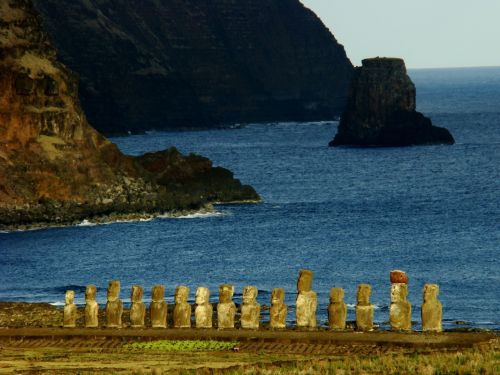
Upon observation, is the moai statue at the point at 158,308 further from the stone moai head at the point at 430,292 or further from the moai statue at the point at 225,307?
the stone moai head at the point at 430,292

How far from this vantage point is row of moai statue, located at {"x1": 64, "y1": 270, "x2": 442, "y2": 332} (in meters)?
39.2

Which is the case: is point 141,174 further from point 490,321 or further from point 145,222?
point 490,321

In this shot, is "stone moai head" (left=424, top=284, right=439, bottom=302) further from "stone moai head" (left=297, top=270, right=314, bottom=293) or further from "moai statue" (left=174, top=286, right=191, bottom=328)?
"moai statue" (left=174, top=286, right=191, bottom=328)

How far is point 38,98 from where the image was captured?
5266 inches

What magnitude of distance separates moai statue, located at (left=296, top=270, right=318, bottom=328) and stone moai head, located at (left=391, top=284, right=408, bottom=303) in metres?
2.09

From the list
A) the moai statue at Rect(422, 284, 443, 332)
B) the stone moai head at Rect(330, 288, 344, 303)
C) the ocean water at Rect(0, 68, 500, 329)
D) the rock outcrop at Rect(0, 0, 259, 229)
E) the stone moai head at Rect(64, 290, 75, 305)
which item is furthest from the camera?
the rock outcrop at Rect(0, 0, 259, 229)

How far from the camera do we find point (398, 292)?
39219 mm

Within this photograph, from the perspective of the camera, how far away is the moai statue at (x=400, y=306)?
128ft

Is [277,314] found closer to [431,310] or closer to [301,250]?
[431,310]

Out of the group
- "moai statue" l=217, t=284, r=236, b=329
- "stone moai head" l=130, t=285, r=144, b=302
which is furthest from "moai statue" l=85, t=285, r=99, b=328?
"moai statue" l=217, t=284, r=236, b=329

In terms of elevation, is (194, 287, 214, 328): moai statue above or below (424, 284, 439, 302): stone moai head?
below

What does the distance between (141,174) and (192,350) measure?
329ft

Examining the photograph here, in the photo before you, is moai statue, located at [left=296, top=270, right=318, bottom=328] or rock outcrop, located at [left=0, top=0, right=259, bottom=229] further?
rock outcrop, located at [left=0, top=0, right=259, bottom=229]

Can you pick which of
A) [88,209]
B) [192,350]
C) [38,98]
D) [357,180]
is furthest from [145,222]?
[192,350]
